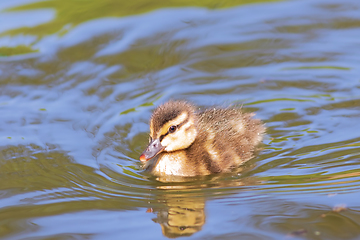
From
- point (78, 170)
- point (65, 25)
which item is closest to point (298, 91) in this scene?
point (78, 170)

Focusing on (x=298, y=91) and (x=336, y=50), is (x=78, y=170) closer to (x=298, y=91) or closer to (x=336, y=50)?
(x=298, y=91)

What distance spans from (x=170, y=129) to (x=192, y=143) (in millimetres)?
298

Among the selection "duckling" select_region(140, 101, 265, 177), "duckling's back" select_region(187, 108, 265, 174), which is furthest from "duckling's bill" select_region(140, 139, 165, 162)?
"duckling's back" select_region(187, 108, 265, 174)

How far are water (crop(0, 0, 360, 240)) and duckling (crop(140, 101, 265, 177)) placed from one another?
0.15 meters

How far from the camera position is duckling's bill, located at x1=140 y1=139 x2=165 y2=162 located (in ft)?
13.0

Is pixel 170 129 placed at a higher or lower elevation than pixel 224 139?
higher

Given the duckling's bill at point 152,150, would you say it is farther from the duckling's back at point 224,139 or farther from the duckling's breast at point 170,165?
the duckling's back at point 224,139

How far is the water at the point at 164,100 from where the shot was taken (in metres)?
3.24

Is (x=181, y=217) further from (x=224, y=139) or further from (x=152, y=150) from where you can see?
(x=224, y=139)

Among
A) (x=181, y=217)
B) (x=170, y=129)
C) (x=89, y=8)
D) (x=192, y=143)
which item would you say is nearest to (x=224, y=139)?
(x=192, y=143)

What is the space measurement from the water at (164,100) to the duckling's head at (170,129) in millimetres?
234

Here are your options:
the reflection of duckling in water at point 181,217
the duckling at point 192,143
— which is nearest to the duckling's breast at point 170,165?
the duckling at point 192,143

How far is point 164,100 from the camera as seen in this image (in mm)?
5395

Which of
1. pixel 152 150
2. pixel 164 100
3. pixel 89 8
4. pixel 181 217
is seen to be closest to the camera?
pixel 181 217
